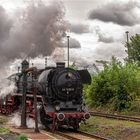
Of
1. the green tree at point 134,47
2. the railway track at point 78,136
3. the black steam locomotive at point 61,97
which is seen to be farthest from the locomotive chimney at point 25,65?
the green tree at point 134,47

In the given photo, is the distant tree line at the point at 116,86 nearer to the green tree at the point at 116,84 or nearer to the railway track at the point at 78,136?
the green tree at the point at 116,84

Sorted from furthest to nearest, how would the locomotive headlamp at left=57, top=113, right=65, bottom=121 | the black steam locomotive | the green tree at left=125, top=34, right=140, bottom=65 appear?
the green tree at left=125, top=34, right=140, bottom=65, the black steam locomotive, the locomotive headlamp at left=57, top=113, right=65, bottom=121

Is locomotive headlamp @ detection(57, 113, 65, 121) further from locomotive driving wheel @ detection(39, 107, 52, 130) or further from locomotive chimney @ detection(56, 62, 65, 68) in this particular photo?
locomotive chimney @ detection(56, 62, 65, 68)

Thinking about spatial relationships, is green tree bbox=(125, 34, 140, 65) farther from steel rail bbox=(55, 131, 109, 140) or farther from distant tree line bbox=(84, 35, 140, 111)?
steel rail bbox=(55, 131, 109, 140)

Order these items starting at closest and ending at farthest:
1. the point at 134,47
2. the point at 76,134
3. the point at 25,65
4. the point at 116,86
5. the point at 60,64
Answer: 1. the point at 76,134
2. the point at 60,64
3. the point at 25,65
4. the point at 116,86
5. the point at 134,47

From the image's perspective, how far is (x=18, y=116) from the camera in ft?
80.6

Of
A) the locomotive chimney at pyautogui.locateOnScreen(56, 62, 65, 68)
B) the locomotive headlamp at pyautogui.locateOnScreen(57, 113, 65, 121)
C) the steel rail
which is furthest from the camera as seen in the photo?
the locomotive chimney at pyautogui.locateOnScreen(56, 62, 65, 68)

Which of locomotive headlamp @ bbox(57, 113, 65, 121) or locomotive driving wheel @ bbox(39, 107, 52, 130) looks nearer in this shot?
locomotive headlamp @ bbox(57, 113, 65, 121)

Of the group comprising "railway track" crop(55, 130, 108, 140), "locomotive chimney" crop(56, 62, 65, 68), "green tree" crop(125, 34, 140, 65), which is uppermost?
"green tree" crop(125, 34, 140, 65)

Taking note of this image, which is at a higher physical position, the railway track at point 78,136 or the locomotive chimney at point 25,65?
the locomotive chimney at point 25,65

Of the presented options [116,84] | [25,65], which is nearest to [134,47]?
[116,84]

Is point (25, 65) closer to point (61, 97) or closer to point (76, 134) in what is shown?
point (61, 97)

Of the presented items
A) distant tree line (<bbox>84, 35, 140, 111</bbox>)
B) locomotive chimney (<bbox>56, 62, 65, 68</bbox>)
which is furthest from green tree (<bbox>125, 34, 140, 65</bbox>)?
locomotive chimney (<bbox>56, 62, 65, 68</bbox>)

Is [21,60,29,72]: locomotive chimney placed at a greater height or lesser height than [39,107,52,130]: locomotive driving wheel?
greater
